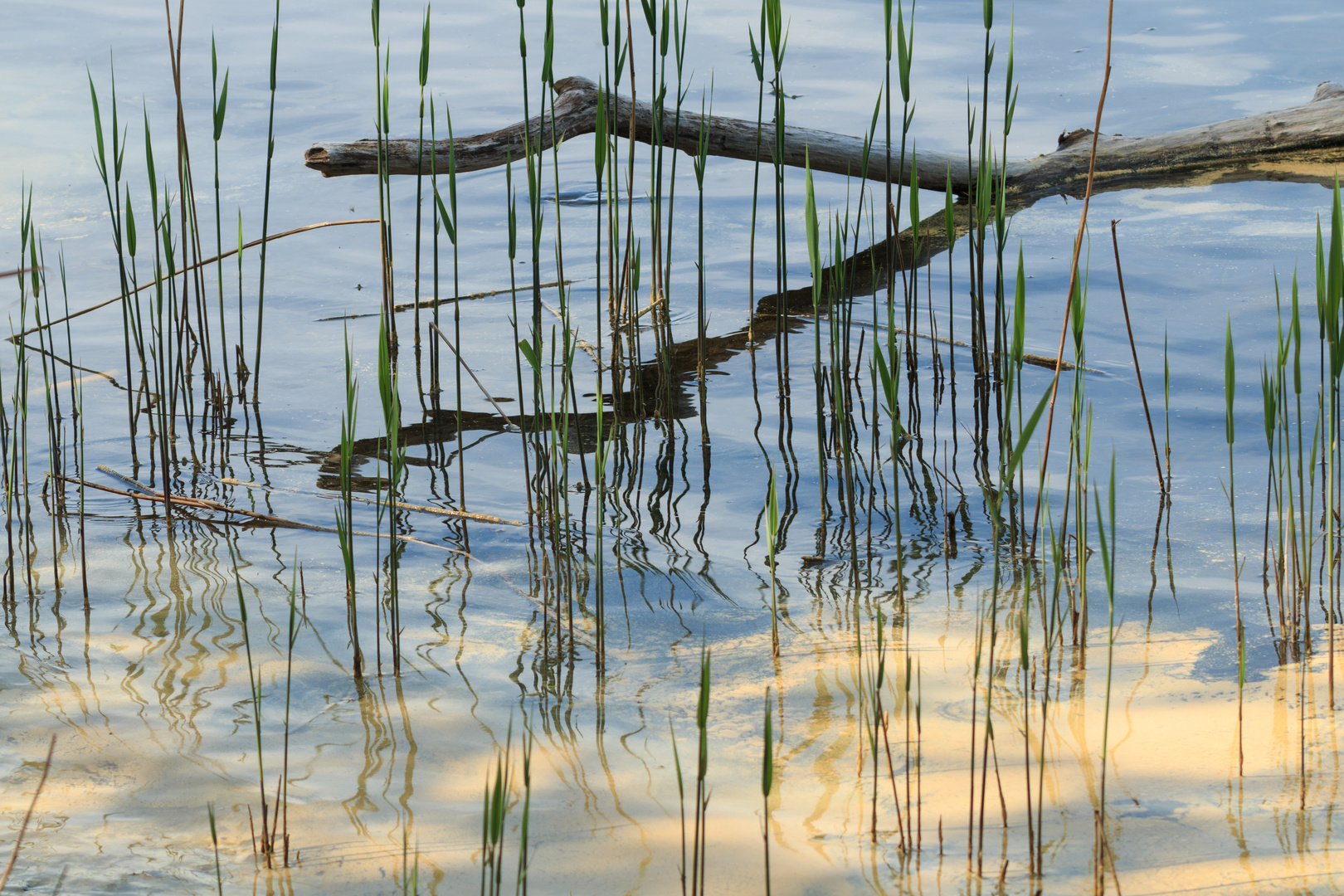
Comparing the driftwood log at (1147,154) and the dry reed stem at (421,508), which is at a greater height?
the driftwood log at (1147,154)

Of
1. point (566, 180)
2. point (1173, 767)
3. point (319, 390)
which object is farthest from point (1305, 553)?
point (566, 180)

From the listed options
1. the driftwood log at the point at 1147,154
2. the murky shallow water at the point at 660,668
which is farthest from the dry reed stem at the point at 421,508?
the driftwood log at the point at 1147,154

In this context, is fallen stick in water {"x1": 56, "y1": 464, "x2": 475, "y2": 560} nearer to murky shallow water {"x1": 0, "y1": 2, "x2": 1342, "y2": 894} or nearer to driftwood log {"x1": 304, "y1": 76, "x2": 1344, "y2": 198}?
murky shallow water {"x1": 0, "y1": 2, "x2": 1342, "y2": 894}

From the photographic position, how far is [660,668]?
2.46 meters

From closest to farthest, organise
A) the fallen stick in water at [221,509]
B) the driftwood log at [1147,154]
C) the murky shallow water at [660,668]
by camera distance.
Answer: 1. the murky shallow water at [660,668]
2. the fallen stick in water at [221,509]
3. the driftwood log at [1147,154]

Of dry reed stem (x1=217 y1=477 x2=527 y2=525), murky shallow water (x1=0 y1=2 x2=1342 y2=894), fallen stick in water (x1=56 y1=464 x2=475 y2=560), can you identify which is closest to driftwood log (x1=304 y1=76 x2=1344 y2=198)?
murky shallow water (x1=0 y1=2 x2=1342 y2=894)

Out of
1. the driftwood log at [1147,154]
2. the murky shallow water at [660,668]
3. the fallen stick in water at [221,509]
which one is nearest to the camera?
the murky shallow water at [660,668]

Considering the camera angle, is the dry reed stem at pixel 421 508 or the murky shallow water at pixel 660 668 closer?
the murky shallow water at pixel 660 668

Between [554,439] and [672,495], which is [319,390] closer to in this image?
[672,495]

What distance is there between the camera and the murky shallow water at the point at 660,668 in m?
1.76

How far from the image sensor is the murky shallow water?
176 cm

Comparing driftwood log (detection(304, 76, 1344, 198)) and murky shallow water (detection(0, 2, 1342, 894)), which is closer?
murky shallow water (detection(0, 2, 1342, 894))

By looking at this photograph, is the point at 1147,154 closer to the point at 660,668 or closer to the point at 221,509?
the point at 660,668

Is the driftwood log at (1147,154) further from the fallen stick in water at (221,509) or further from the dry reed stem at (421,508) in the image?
the fallen stick in water at (221,509)
